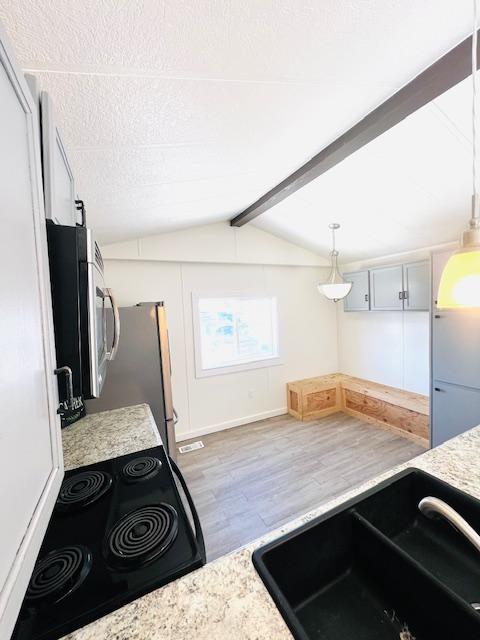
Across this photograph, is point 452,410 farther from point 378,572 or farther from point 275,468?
point 378,572

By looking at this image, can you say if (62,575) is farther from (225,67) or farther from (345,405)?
(345,405)

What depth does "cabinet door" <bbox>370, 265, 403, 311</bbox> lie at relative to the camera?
332 cm

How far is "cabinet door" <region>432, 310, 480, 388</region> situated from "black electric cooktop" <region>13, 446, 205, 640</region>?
2.70 meters

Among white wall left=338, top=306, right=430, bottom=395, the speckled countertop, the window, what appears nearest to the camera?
the speckled countertop

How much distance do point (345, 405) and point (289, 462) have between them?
1.70 meters

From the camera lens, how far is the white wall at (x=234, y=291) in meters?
3.41

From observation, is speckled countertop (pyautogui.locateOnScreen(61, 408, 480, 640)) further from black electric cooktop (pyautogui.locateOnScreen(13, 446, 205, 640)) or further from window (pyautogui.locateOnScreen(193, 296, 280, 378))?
window (pyautogui.locateOnScreen(193, 296, 280, 378))

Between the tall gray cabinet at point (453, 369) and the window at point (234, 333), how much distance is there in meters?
2.03

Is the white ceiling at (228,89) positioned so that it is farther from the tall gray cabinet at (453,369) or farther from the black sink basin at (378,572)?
the black sink basin at (378,572)

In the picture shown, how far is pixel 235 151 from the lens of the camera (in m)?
1.69

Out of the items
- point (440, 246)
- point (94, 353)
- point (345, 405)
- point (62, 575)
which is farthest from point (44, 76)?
point (345, 405)

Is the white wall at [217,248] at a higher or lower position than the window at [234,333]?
higher

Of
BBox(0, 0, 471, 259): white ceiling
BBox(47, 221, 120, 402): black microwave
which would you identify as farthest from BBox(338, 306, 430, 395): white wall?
BBox(47, 221, 120, 402): black microwave

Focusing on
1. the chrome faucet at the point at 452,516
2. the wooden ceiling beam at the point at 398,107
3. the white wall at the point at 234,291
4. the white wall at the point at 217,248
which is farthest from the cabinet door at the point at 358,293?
the chrome faucet at the point at 452,516
